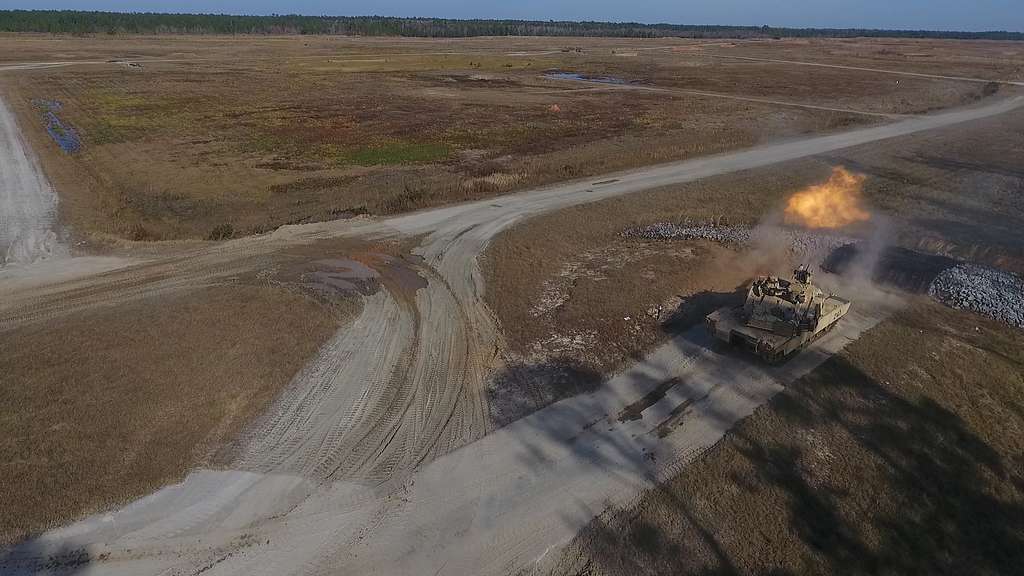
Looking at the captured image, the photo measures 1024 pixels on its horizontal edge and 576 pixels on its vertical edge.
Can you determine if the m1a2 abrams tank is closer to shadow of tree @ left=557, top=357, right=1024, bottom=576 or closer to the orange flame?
shadow of tree @ left=557, top=357, right=1024, bottom=576

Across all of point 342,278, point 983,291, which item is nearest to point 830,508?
point 983,291

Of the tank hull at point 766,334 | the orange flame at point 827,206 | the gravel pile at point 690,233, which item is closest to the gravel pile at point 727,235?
the gravel pile at point 690,233

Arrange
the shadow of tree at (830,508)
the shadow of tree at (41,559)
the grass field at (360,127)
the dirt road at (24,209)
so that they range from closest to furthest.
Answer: the shadow of tree at (41,559)
the shadow of tree at (830,508)
the dirt road at (24,209)
the grass field at (360,127)

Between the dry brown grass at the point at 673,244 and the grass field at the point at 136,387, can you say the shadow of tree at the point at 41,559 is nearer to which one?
the grass field at the point at 136,387

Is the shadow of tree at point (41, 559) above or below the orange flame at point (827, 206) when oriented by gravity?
below

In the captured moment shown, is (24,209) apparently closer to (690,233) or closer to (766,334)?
(690,233)

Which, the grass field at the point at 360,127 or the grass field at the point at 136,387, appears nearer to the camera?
the grass field at the point at 136,387

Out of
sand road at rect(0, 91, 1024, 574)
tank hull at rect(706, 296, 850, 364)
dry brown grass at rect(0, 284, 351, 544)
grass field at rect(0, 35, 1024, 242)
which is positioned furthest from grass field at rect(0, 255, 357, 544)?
tank hull at rect(706, 296, 850, 364)
